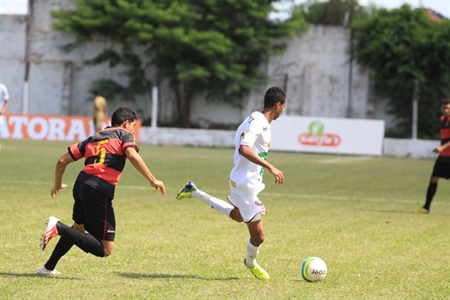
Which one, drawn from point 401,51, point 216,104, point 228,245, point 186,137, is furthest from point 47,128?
point 228,245

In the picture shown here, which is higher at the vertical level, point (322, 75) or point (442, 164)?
point (322, 75)

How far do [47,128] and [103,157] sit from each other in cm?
2433

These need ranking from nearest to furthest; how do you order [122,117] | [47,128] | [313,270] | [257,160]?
[257,160]
[122,117]
[313,270]
[47,128]

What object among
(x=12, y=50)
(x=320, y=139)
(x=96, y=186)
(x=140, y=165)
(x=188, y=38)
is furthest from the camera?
(x=12, y=50)

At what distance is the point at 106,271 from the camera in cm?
620

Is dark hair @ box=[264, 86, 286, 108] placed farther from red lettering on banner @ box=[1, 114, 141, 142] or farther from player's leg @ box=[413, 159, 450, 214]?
red lettering on banner @ box=[1, 114, 141, 142]

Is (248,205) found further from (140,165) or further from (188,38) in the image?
(188,38)

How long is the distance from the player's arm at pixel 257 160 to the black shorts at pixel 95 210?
114cm

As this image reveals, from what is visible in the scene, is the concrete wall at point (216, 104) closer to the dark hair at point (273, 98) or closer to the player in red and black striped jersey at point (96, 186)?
the dark hair at point (273, 98)

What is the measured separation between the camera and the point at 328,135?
27828 millimetres

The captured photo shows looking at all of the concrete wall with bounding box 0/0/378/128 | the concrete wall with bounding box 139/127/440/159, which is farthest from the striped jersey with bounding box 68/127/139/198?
the concrete wall with bounding box 0/0/378/128

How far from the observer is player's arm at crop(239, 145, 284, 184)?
5809mm

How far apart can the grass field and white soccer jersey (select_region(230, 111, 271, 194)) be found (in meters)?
0.79

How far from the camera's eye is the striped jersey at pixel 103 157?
5793 millimetres
